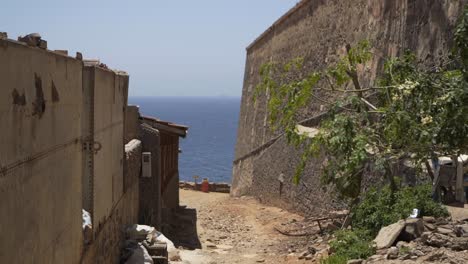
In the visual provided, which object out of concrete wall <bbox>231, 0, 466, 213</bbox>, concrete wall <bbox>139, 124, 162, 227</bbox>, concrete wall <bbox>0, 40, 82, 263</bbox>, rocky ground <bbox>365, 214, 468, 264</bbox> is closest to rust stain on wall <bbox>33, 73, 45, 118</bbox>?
concrete wall <bbox>0, 40, 82, 263</bbox>

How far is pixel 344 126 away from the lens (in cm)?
981

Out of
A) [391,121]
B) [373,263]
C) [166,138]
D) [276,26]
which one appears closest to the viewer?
[373,263]

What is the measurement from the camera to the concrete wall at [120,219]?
6728mm

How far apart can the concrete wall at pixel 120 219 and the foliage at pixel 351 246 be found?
3.44m

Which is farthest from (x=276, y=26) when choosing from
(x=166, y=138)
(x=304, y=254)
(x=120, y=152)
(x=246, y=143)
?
(x=120, y=152)

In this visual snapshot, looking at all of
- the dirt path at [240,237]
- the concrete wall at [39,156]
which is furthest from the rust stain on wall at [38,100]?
the dirt path at [240,237]

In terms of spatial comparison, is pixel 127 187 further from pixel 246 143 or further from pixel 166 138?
pixel 246 143

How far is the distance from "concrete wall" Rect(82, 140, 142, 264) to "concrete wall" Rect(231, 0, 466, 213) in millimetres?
4657

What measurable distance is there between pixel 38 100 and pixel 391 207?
8011 mm

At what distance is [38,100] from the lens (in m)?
3.99

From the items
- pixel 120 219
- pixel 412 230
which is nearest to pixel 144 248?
pixel 120 219

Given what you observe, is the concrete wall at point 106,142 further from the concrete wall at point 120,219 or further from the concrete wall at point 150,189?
the concrete wall at point 150,189

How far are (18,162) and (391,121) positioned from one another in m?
6.80

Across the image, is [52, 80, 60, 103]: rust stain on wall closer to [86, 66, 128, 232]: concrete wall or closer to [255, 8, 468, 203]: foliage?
[86, 66, 128, 232]: concrete wall
